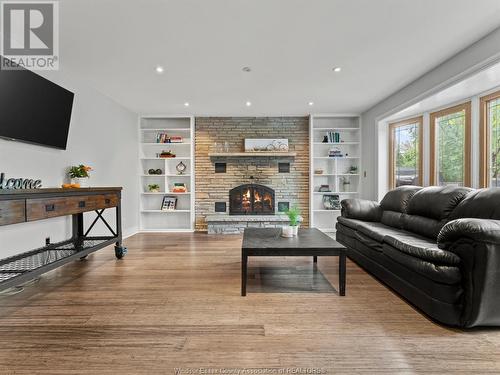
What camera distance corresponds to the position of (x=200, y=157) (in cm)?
577

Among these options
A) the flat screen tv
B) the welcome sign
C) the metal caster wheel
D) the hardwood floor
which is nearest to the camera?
A: the hardwood floor

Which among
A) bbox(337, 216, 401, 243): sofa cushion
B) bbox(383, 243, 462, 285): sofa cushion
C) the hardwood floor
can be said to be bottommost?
the hardwood floor

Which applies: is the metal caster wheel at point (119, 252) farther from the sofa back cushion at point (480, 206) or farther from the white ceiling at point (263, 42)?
the sofa back cushion at point (480, 206)

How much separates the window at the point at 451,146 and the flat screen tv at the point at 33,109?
202 inches

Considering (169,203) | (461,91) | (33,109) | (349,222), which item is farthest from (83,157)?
(461,91)

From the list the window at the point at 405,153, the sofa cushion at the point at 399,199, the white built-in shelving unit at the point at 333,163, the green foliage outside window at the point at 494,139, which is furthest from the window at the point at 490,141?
the white built-in shelving unit at the point at 333,163

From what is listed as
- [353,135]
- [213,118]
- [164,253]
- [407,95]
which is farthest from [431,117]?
[164,253]

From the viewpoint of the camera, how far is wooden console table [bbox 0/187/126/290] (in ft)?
6.50

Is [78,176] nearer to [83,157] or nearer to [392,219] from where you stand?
[83,157]

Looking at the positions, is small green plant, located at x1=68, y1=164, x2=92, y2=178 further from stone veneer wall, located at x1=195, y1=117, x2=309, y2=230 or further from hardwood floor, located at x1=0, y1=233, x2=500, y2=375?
stone veneer wall, located at x1=195, y1=117, x2=309, y2=230

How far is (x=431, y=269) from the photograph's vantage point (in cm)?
186

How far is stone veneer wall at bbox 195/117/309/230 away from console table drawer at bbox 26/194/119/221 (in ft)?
7.95

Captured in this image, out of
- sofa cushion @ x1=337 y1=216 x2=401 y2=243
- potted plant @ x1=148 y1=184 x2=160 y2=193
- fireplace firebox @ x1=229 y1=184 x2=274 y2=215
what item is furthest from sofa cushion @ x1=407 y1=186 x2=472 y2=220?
potted plant @ x1=148 y1=184 x2=160 y2=193

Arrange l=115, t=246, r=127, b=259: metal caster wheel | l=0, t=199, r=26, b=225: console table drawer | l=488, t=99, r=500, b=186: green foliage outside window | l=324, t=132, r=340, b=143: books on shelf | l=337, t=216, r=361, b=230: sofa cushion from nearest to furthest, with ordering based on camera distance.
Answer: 1. l=0, t=199, r=26, b=225: console table drawer
2. l=488, t=99, r=500, b=186: green foliage outside window
3. l=337, t=216, r=361, b=230: sofa cushion
4. l=115, t=246, r=127, b=259: metal caster wheel
5. l=324, t=132, r=340, b=143: books on shelf
